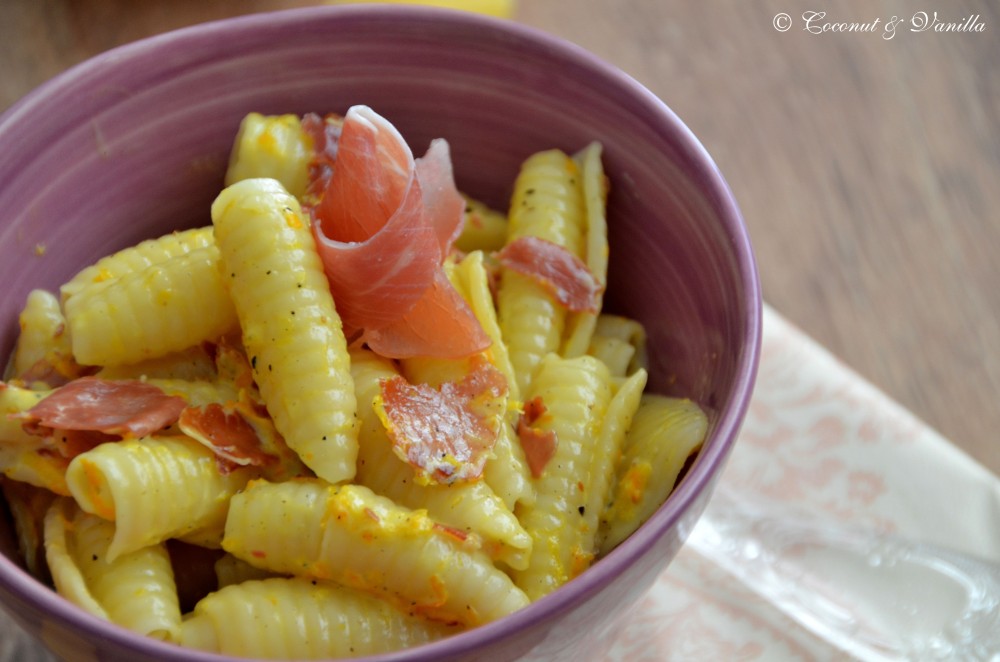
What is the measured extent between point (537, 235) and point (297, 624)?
46cm

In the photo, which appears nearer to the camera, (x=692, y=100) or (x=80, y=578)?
(x=80, y=578)

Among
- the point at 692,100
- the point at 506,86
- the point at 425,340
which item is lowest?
the point at 692,100

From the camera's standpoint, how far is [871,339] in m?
1.48

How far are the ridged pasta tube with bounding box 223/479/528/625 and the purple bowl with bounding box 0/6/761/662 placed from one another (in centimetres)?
25

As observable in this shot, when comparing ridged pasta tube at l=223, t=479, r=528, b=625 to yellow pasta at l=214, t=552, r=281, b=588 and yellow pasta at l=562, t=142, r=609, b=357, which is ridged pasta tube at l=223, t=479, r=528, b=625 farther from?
yellow pasta at l=562, t=142, r=609, b=357

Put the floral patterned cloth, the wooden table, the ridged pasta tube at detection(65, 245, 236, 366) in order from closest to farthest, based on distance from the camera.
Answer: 1. the ridged pasta tube at detection(65, 245, 236, 366)
2. the floral patterned cloth
3. the wooden table

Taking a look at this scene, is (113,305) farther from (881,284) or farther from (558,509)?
(881,284)

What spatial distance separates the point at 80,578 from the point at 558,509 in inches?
15.0

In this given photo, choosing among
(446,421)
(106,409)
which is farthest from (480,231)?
(106,409)

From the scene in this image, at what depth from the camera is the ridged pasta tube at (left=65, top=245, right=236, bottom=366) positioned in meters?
0.90

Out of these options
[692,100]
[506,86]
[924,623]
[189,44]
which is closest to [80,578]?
[189,44]

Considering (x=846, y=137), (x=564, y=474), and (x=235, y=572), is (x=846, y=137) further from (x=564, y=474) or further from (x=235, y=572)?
(x=235, y=572)

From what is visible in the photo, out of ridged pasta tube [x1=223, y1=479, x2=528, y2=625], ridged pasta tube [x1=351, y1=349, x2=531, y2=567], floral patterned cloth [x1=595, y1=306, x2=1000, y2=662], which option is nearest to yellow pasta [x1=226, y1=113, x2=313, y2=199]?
ridged pasta tube [x1=351, y1=349, x2=531, y2=567]

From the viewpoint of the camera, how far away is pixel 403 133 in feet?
3.90
